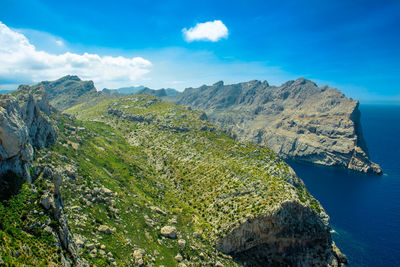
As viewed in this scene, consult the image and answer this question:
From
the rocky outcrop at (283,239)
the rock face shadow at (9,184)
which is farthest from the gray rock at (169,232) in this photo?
the rock face shadow at (9,184)

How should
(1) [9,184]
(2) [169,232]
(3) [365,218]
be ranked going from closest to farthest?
(1) [9,184]
(2) [169,232]
(3) [365,218]

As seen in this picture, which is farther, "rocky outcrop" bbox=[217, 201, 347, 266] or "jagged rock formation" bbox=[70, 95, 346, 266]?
"jagged rock formation" bbox=[70, 95, 346, 266]

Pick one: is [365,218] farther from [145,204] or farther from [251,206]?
[145,204]

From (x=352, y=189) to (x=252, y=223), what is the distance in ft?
532

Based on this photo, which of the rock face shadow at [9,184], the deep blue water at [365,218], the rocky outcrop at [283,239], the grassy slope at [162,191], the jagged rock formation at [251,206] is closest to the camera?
the rock face shadow at [9,184]

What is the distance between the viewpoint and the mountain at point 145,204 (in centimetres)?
3127

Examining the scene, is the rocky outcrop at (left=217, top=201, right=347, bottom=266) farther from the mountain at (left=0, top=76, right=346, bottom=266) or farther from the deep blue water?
the deep blue water

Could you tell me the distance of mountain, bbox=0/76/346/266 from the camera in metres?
31.3

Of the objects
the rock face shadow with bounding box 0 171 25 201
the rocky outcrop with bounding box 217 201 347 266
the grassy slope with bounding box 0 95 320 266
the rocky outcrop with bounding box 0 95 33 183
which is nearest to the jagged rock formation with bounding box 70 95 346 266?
the rocky outcrop with bounding box 217 201 347 266

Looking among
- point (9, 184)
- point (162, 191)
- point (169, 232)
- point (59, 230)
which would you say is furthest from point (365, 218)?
point (9, 184)

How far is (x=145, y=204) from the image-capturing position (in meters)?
75.6

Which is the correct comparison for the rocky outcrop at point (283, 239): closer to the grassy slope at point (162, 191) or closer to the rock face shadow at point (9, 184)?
the grassy slope at point (162, 191)

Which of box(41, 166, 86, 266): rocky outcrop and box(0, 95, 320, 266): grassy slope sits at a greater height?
box(41, 166, 86, 266): rocky outcrop

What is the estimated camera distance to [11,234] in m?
25.6
